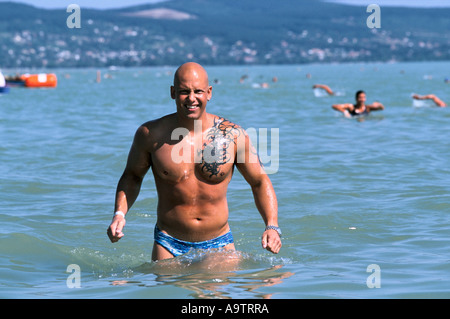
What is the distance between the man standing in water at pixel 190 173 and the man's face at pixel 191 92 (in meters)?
0.04

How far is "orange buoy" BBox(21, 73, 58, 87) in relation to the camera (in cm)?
1424

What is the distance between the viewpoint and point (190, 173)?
5.16 m

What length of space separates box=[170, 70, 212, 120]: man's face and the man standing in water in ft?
0.12

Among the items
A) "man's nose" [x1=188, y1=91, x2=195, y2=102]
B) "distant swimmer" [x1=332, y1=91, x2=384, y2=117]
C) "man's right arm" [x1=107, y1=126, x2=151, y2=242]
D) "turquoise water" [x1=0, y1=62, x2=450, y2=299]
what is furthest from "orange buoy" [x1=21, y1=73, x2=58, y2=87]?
"man's nose" [x1=188, y1=91, x2=195, y2=102]

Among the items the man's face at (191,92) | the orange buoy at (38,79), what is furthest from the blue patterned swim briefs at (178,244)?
the orange buoy at (38,79)

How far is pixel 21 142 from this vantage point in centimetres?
1518

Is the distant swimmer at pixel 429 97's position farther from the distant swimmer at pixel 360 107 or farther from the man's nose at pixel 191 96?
the man's nose at pixel 191 96

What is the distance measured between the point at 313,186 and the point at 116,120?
12.2 meters

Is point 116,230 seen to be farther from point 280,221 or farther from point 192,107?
point 280,221

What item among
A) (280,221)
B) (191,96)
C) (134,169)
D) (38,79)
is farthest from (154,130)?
(38,79)
